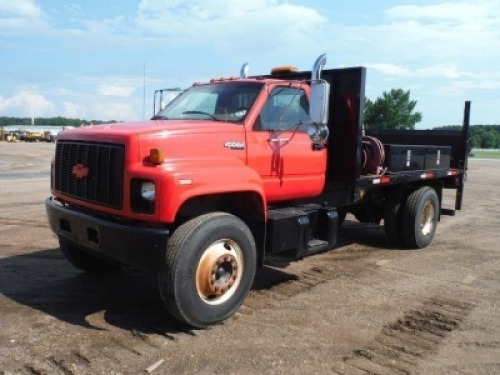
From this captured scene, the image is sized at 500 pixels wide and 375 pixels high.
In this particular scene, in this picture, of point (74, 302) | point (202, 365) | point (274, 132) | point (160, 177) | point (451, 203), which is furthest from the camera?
point (451, 203)

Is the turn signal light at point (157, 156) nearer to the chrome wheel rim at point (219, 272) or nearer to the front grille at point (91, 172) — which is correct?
the front grille at point (91, 172)

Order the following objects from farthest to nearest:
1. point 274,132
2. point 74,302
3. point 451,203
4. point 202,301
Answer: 1. point 451,203
2. point 274,132
3. point 74,302
4. point 202,301

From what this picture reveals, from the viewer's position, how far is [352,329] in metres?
4.59

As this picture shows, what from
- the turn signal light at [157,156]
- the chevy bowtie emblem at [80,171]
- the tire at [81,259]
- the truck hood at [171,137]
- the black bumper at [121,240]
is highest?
the truck hood at [171,137]

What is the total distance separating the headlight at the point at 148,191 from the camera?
13.7ft

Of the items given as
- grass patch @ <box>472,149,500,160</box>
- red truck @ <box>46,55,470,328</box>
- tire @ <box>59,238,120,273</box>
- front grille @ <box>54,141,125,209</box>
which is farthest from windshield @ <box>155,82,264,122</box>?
grass patch @ <box>472,149,500,160</box>

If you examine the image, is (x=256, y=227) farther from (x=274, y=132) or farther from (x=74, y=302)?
(x=74, y=302)

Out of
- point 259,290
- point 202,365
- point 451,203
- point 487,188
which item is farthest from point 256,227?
point 487,188

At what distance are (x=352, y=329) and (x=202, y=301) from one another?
135cm

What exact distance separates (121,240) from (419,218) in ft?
17.1

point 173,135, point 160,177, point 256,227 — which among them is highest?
point 173,135

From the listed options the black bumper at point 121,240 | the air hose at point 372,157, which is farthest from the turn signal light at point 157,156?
the air hose at point 372,157

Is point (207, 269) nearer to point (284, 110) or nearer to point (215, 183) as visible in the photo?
point (215, 183)

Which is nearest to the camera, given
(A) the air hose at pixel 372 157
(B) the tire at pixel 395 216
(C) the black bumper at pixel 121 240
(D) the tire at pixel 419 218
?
(C) the black bumper at pixel 121 240
